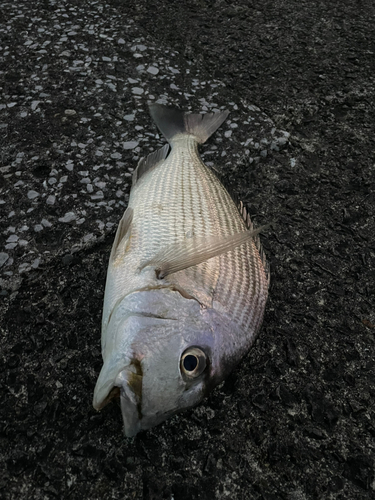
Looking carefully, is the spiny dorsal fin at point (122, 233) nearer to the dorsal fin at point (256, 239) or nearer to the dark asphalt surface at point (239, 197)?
the dark asphalt surface at point (239, 197)

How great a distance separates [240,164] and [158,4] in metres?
2.23

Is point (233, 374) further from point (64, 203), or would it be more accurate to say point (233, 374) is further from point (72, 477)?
point (64, 203)

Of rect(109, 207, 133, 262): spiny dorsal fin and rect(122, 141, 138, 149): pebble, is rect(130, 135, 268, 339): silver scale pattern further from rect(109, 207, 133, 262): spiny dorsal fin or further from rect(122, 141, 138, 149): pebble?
rect(122, 141, 138, 149): pebble

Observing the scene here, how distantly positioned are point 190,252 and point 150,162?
0.95m

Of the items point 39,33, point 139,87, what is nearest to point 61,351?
point 139,87

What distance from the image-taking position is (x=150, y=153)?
8.75 ft

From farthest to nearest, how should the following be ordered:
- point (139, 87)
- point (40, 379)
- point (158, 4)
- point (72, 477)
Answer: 1. point (158, 4)
2. point (139, 87)
3. point (40, 379)
4. point (72, 477)

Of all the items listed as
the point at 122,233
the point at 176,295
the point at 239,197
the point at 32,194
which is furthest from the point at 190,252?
the point at 32,194

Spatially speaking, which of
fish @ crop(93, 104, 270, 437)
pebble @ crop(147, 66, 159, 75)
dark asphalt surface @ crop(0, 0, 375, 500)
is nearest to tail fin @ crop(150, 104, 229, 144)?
dark asphalt surface @ crop(0, 0, 375, 500)

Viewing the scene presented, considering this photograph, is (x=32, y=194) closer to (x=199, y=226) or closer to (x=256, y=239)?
(x=199, y=226)

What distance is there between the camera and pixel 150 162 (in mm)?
2561

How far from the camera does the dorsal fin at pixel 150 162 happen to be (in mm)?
2473

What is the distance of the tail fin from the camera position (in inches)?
108

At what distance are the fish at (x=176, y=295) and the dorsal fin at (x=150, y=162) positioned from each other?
0.06 ft
